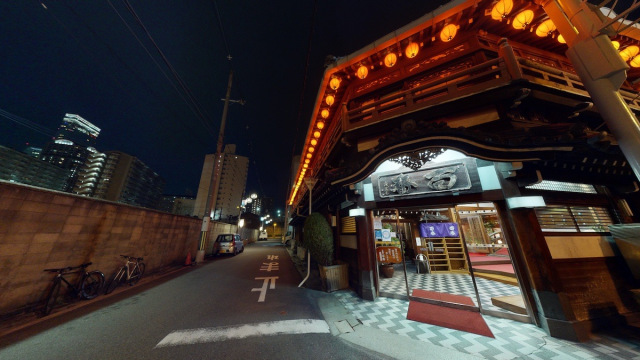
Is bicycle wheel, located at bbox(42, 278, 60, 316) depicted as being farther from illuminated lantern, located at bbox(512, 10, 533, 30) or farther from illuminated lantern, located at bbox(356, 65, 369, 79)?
illuminated lantern, located at bbox(512, 10, 533, 30)

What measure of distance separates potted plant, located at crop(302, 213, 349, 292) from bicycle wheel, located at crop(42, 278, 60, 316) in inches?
289

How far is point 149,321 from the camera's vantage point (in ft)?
15.2

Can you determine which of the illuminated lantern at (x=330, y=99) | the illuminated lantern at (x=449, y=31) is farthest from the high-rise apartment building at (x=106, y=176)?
the illuminated lantern at (x=449, y=31)

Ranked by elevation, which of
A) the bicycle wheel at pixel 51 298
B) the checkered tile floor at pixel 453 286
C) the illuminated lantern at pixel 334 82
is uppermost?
the illuminated lantern at pixel 334 82

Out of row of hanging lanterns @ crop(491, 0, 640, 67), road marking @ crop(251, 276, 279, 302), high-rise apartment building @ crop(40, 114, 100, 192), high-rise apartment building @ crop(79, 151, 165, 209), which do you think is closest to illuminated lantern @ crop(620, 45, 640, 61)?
row of hanging lanterns @ crop(491, 0, 640, 67)

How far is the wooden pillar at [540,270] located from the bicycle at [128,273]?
12832 millimetres

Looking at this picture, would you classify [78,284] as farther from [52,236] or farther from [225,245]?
[225,245]

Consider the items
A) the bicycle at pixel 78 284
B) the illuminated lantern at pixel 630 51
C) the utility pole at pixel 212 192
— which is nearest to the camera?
the bicycle at pixel 78 284

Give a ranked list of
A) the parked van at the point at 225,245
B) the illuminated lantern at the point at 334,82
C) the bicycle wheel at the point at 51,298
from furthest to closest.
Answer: the parked van at the point at 225,245 → the illuminated lantern at the point at 334,82 → the bicycle wheel at the point at 51,298

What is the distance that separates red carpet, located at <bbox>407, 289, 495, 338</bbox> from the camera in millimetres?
4469

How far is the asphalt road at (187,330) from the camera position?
347 centimetres

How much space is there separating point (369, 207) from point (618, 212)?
674 centimetres

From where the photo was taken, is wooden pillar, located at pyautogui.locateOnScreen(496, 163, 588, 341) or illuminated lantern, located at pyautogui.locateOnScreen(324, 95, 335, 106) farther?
illuminated lantern, located at pyautogui.locateOnScreen(324, 95, 335, 106)

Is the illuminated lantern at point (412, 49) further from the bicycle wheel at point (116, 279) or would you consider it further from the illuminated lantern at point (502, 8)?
the bicycle wheel at point (116, 279)
